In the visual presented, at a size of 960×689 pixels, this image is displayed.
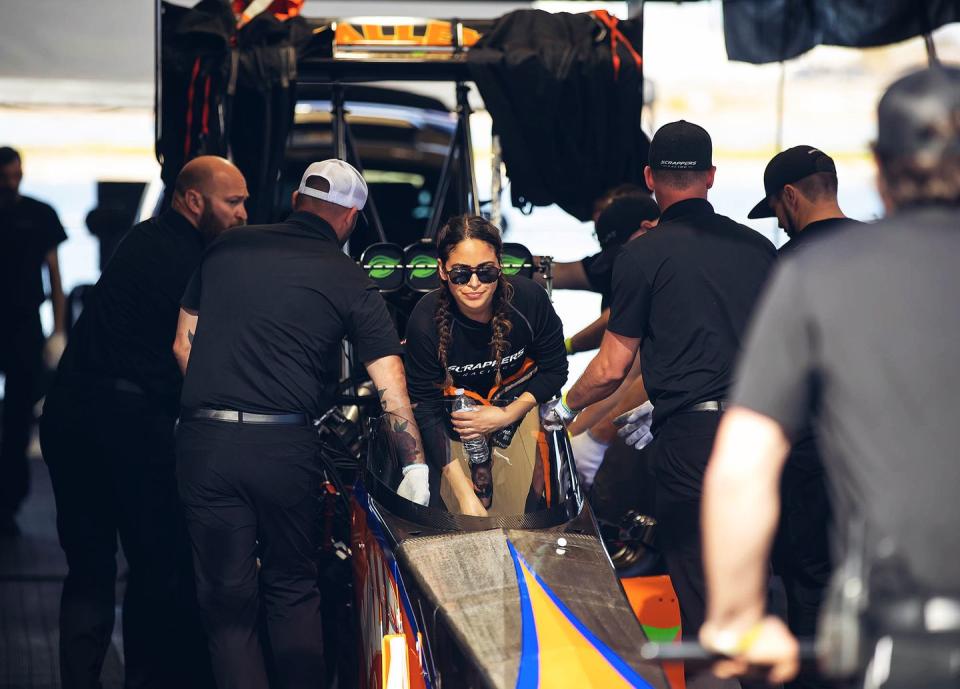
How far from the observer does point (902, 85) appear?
2.09 metres

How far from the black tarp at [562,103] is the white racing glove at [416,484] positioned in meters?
2.30

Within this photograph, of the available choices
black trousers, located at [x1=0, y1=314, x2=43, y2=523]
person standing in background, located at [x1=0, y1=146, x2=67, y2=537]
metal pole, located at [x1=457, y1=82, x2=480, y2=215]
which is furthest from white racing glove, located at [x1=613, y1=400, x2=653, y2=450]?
black trousers, located at [x1=0, y1=314, x2=43, y2=523]

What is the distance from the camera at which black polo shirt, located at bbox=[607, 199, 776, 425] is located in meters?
3.88

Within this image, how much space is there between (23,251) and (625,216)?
3814 mm

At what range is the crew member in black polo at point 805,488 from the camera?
405 cm

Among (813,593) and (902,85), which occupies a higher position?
(902,85)

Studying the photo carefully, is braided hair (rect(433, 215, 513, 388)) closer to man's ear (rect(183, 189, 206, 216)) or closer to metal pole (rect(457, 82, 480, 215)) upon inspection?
man's ear (rect(183, 189, 206, 216))

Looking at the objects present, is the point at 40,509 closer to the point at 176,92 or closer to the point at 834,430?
the point at 176,92

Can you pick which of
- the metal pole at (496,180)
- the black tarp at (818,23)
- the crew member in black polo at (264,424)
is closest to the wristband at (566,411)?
the crew member in black polo at (264,424)

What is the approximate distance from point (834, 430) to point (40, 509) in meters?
6.52

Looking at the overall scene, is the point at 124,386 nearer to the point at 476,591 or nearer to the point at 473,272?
the point at 473,272

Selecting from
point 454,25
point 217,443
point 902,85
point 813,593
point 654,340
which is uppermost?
point 454,25

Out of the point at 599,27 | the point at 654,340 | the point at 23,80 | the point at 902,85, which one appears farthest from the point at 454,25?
the point at 23,80

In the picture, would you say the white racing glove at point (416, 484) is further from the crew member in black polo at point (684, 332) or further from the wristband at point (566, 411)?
the wristband at point (566, 411)
